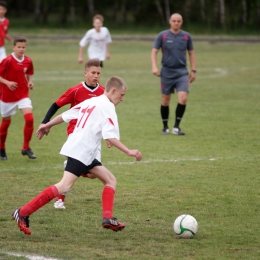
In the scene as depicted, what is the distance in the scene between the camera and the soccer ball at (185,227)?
19.6ft

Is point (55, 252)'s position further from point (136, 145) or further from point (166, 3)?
point (166, 3)

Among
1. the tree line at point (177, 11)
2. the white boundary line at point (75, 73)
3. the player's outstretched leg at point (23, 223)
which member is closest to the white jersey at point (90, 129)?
the player's outstretched leg at point (23, 223)

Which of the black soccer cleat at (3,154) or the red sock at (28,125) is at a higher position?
the red sock at (28,125)

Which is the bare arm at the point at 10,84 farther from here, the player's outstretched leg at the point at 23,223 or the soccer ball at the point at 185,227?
the soccer ball at the point at 185,227

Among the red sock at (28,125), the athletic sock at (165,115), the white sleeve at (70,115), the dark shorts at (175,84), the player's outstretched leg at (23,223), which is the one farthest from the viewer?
the athletic sock at (165,115)

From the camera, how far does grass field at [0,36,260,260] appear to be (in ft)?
19.1

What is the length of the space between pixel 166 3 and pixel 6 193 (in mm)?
39946

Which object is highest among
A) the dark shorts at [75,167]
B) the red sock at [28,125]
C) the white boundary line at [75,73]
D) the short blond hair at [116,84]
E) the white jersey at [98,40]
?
the short blond hair at [116,84]

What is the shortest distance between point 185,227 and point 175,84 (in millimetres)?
7028

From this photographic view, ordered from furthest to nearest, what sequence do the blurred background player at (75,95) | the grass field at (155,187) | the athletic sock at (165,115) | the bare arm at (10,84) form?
1. the athletic sock at (165,115)
2. the bare arm at (10,84)
3. the blurred background player at (75,95)
4. the grass field at (155,187)

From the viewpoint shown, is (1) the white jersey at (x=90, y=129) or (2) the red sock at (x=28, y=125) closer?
(1) the white jersey at (x=90, y=129)

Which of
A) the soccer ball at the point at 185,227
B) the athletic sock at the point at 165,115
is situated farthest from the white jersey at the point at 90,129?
the athletic sock at the point at 165,115

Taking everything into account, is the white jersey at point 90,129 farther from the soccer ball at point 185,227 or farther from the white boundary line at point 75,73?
the white boundary line at point 75,73

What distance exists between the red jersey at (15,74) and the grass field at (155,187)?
101 cm
